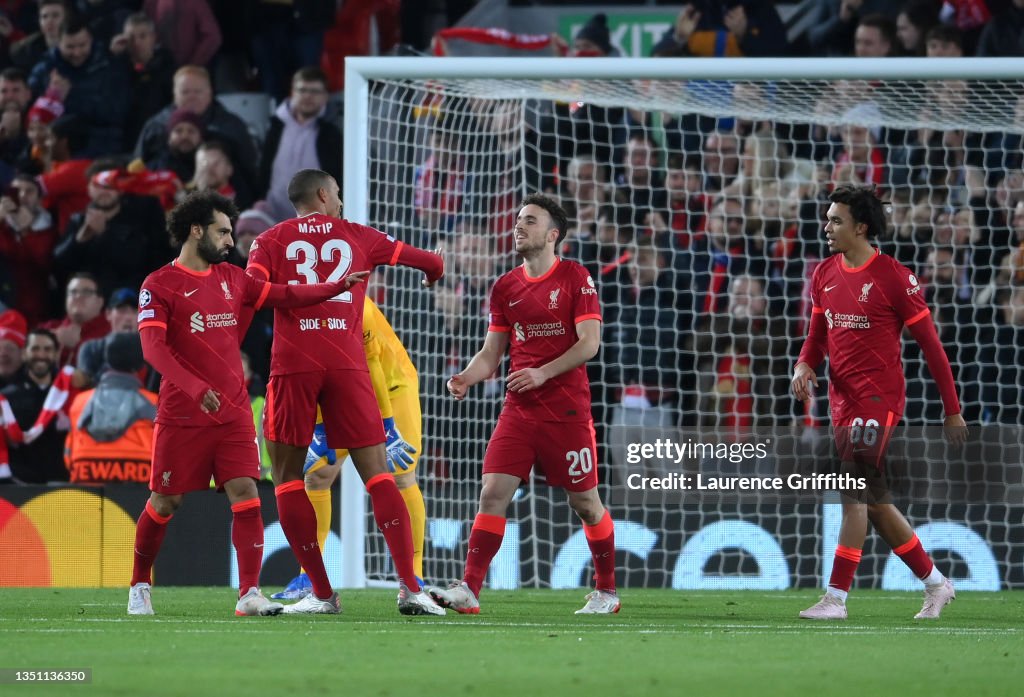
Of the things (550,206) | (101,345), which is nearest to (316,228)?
(550,206)

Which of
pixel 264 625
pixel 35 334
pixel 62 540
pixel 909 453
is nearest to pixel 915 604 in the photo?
pixel 909 453

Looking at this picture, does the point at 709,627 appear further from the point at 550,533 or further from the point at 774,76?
the point at 774,76

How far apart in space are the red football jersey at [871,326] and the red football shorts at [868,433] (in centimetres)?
4

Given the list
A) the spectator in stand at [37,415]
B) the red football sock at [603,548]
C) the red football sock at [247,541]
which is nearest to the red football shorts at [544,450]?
the red football sock at [603,548]

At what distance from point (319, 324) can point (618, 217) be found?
17.6ft

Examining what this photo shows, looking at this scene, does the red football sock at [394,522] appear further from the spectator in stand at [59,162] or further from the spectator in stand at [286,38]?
the spectator in stand at [286,38]

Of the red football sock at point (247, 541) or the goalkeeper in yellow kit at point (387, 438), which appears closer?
the red football sock at point (247, 541)

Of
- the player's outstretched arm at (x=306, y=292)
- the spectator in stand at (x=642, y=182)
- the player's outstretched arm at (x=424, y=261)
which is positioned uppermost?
the spectator in stand at (x=642, y=182)

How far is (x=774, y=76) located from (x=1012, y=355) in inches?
109

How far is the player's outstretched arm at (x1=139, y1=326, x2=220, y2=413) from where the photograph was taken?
679 cm

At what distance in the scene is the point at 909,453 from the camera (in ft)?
35.6

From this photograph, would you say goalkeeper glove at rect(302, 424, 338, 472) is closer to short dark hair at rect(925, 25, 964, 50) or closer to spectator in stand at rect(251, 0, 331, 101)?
short dark hair at rect(925, 25, 964, 50)

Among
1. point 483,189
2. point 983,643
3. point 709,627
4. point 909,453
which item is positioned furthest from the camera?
point 483,189

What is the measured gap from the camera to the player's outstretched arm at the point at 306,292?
7.07 m
